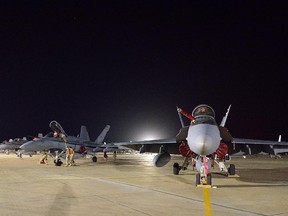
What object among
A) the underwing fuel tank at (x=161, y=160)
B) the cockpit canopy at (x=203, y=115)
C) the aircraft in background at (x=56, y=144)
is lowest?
the underwing fuel tank at (x=161, y=160)

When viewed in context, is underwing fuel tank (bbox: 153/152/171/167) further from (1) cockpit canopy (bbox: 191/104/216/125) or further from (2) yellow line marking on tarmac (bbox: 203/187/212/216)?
(2) yellow line marking on tarmac (bbox: 203/187/212/216)

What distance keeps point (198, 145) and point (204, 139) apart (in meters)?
0.26

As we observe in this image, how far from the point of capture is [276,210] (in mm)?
6547

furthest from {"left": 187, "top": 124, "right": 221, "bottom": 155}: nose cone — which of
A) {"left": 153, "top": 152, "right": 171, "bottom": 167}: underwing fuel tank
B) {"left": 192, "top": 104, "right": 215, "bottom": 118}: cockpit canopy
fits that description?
{"left": 153, "top": 152, "right": 171, "bottom": 167}: underwing fuel tank

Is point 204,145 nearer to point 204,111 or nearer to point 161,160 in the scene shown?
point 204,111

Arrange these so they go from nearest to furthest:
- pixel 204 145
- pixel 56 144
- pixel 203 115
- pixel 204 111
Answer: pixel 204 145 < pixel 203 115 < pixel 204 111 < pixel 56 144

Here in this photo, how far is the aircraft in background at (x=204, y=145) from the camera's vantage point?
9.70 m

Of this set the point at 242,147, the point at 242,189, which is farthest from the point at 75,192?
the point at 242,147

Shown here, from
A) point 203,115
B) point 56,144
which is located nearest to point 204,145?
point 203,115

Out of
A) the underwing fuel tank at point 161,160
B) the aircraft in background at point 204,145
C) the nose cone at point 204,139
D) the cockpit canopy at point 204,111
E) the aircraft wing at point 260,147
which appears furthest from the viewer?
the aircraft wing at point 260,147

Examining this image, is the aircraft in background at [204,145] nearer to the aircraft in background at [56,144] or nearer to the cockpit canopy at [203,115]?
the cockpit canopy at [203,115]

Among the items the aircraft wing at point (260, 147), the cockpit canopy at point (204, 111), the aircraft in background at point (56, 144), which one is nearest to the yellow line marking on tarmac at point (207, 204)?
the cockpit canopy at point (204, 111)

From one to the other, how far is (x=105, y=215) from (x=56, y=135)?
19.1 m

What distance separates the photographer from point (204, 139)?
9.47 metres
